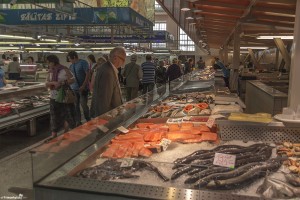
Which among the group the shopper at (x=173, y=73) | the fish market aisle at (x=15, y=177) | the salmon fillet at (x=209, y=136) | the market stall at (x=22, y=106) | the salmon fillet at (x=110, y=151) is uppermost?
the shopper at (x=173, y=73)

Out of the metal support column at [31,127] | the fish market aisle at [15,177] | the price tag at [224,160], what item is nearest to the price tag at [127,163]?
the price tag at [224,160]

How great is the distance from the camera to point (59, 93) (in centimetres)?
649

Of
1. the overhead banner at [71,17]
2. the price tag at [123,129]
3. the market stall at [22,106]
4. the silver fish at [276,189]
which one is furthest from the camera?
the overhead banner at [71,17]

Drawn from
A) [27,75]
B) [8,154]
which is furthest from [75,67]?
[27,75]

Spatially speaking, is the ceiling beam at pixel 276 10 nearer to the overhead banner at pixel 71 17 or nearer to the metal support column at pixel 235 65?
the overhead banner at pixel 71 17

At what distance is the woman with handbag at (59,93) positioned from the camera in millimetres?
6491

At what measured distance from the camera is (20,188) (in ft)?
13.6

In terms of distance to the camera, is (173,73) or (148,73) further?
(173,73)

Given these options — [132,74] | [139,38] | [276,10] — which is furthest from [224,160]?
[139,38]

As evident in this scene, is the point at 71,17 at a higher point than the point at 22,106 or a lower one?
higher

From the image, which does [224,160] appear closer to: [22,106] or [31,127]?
[31,127]

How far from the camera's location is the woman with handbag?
6491mm

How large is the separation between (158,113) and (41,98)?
4.96 metres

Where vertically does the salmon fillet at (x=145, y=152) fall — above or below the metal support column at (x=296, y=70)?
below
